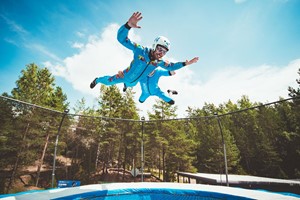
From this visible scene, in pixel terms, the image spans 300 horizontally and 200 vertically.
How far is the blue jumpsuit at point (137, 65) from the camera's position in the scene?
2.65 metres

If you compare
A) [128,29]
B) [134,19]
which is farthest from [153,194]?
[134,19]

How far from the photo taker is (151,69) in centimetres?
294

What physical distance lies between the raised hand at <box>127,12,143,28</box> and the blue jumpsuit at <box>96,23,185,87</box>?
198 millimetres

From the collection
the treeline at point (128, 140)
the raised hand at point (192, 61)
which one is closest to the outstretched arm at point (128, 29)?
the raised hand at point (192, 61)

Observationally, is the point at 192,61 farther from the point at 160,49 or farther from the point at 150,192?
the point at 150,192

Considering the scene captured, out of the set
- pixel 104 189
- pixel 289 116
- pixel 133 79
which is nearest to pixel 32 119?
pixel 104 189

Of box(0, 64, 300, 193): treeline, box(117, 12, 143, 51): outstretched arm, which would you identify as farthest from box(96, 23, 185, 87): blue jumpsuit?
box(0, 64, 300, 193): treeline

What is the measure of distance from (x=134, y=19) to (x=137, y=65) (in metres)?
0.79

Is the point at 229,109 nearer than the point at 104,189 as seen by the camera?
No

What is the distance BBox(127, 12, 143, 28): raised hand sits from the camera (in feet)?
7.07

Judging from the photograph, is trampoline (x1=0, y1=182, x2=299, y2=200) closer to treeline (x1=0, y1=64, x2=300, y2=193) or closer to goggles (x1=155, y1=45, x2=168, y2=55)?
goggles (x1=155, y1=45, x2=168, y2=55)

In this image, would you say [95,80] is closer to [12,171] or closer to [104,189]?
[104,189]

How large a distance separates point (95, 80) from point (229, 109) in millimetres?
25045

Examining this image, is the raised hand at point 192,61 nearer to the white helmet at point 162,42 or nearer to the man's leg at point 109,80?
the white helmet at point 162,42
